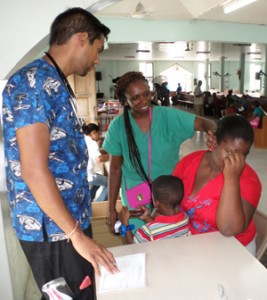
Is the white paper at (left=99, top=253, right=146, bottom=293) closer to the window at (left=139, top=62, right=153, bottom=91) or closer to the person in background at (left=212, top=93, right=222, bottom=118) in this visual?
the person in background at (left=212, top=93, right=222, bottom=118)

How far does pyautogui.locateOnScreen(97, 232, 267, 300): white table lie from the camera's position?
3.42 feet

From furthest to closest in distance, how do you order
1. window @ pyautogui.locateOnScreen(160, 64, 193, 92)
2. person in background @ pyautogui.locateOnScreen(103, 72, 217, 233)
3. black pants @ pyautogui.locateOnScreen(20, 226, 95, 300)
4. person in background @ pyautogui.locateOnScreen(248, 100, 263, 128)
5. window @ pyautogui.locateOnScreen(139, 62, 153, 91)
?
window @ pyautogui.locateOnScreen(160, 64, 193, 92) < window @ pyautogui.locateOnScreen(139, 62, 153, 91) < person in background @ pyautogui.locateOnScreen(248, 100, 263, 128) < person in background @ pyautogui.locateOnScreen(103, 72, 217, 233) < black pants @ pyautogui.locateOnScreen(20, 226, 95, 300)

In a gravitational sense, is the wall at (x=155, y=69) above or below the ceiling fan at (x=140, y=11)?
above

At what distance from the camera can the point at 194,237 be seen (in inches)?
55.6

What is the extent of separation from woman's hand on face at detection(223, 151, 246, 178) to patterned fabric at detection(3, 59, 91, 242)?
0.63 m

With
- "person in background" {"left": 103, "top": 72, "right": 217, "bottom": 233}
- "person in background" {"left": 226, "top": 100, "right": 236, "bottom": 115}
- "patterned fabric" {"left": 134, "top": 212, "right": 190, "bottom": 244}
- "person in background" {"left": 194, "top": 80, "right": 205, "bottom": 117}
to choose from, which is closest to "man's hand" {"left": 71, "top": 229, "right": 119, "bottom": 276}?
"patterned fabric" {"left": 134, "top": 212, "right": 190, "bottom": 244}

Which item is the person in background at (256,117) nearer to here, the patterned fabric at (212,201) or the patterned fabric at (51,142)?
the patterned fabric at (212,201)

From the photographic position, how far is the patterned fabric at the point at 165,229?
153cm

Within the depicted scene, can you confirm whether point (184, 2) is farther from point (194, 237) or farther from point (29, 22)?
point (194, 237)

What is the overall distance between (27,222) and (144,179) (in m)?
0.92

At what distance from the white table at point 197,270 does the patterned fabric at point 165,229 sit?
0.12 meters

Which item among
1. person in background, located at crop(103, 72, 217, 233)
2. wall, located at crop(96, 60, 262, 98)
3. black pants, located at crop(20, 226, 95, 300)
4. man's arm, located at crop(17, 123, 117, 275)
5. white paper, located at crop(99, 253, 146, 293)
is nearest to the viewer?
man's arm, located at crop(17, 123, 117, 275)

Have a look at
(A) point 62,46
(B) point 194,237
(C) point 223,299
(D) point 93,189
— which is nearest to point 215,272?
(C) point 223,299

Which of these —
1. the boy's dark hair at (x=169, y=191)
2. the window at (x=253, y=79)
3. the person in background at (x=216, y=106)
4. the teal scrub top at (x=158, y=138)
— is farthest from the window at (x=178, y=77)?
the boy's dark hair at (x=169, y=191)
